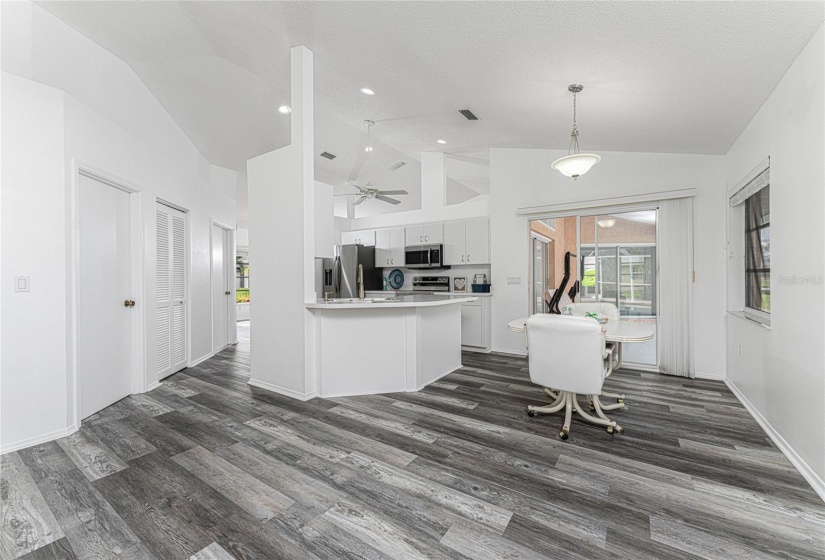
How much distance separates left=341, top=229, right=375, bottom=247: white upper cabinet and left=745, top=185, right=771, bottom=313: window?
5.29 metres

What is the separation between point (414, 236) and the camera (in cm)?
624

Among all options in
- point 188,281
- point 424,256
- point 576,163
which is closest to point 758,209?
point 576,163

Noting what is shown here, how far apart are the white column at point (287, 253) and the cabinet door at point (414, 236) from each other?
116 inches

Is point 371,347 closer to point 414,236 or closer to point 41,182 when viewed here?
point 41,182

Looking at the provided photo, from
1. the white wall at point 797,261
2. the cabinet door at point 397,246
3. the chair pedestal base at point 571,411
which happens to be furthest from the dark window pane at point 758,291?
the cabinet door at point 397,246

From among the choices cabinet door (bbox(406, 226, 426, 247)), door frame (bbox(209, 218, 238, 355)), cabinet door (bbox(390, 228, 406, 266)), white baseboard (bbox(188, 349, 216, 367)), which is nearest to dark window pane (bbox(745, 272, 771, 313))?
cabinet door (bbox(406, 226, 426, 247))

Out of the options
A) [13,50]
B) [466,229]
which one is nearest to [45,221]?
[13,50]

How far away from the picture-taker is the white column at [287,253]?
335 cm

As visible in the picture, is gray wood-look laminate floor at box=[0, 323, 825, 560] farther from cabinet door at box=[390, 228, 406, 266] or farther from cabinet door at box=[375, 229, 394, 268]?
cabinet door at box=[375, 229, 394, 268]

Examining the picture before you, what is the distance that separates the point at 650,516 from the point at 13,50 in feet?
16.0

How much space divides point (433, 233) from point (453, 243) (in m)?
0.43

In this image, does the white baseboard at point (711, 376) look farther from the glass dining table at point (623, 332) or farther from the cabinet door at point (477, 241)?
the cabinet door at point (477, 241)

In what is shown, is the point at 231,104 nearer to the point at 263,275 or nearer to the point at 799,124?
the point at 263,275

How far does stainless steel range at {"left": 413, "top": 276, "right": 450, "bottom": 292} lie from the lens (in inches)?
241
